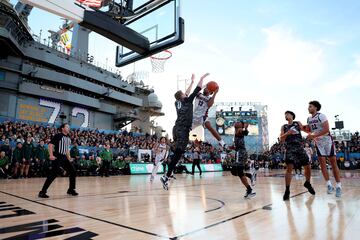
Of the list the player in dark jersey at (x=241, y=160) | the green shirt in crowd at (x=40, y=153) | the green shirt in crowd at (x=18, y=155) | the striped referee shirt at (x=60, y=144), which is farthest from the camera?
the green shirt in crowd at (x=40, y=153)

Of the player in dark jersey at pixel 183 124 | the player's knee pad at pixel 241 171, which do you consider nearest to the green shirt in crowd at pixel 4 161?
the player in dark jersey at pixel 183 124

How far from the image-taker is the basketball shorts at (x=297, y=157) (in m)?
6.14

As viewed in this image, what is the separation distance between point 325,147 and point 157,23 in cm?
563

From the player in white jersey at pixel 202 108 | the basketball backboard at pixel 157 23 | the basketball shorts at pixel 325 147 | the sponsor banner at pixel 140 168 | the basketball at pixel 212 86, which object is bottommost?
the sponsor banner at pixel 140 168

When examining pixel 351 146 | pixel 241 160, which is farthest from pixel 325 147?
pixel 351 146

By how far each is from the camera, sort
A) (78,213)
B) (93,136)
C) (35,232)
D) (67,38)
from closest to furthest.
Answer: (35,232) < (78,213) < (93,136) < (67,38)

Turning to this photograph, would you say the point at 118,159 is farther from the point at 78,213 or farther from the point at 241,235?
the point at 241,235

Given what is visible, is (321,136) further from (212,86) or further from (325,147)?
(212,86)

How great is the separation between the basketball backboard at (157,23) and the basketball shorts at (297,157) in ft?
12.9

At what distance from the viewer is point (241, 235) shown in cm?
300

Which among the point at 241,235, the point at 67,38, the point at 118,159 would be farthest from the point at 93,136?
the point at 67,38

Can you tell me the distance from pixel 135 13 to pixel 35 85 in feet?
84.2

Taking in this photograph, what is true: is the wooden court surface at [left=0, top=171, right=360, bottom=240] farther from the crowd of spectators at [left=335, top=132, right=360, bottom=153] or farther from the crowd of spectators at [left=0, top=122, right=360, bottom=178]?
the crowd of spectators at [left=335, top=132, right=360, bottom=153]

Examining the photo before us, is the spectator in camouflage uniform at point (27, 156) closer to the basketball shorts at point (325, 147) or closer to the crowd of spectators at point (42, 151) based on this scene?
the crowd of spectators at point (42, 151)
